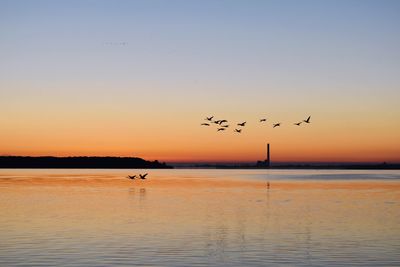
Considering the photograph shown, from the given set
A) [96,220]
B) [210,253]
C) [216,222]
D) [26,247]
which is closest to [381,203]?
[216,222]

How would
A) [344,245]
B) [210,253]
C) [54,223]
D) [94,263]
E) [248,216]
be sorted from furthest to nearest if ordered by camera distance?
[248,216] → [54,223] → [344,245] → [210,253] → [94,263]

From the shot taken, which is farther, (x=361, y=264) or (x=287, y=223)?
(x=287, y=223)

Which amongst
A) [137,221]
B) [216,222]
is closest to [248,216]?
[216,222]

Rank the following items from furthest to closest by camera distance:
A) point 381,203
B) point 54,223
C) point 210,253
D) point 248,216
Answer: point 381,203 → point 248,216 → point 54,223 → point 210,253

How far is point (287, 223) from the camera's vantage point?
4316 cm

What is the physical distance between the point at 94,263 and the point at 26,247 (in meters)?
5.71

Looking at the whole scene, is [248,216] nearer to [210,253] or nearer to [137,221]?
[137,221]

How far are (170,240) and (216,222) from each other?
976cm

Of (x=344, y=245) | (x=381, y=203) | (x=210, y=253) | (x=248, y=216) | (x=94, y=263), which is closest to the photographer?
(x=94, y=263)

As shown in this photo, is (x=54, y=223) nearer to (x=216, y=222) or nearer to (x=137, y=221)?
(x=137, y=221)

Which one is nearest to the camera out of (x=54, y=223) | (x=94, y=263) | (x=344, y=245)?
(x=94, y=263)

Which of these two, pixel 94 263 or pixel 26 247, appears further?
pixel 26 247

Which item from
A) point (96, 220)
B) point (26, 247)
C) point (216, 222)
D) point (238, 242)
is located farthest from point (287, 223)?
point (26, 247)

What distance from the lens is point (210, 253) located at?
1203 inches
